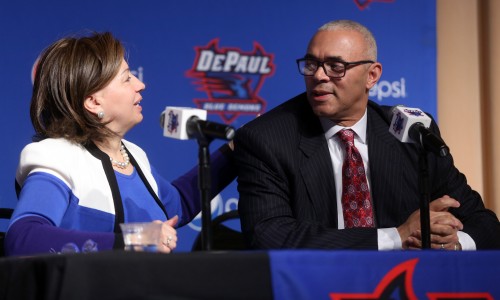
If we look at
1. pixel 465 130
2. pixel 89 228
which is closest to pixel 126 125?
pixel 89 228

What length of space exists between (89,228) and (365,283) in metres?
1.09

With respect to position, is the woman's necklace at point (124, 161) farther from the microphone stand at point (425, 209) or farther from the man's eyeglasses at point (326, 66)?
the microphone stand at point (425, 209)

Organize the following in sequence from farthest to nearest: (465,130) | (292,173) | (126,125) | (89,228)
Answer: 1. (465,130)
2. (292,173)
3. (126,125)
4. (89,228)

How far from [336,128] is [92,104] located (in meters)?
0.91

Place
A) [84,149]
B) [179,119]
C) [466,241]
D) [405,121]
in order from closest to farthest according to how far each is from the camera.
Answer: [179,119] → [405,121] → [84,149] → [466,241]

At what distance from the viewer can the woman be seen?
2.48 metres

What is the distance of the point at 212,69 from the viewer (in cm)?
394

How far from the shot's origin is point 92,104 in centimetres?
269

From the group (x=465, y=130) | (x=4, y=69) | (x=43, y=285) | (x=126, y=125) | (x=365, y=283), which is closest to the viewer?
(x=43, y=285)

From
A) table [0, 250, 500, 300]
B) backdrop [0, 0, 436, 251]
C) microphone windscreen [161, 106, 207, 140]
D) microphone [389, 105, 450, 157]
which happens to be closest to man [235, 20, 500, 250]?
microphone [389, 105, 450, 157]

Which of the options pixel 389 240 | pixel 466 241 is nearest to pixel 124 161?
pixel 389 240

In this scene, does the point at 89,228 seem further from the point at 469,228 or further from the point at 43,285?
the point at 469,228

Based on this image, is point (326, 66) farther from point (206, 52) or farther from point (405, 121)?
point (206, 52)

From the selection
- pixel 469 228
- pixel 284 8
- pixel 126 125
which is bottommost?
pixel 469 228
